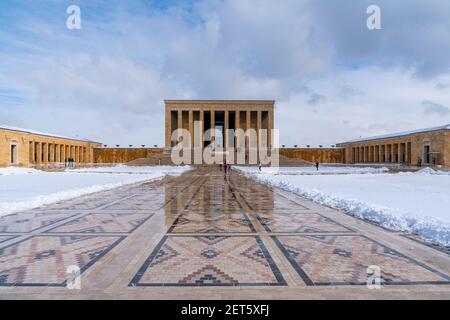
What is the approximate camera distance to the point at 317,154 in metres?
65.4

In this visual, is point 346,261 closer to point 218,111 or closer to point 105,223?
point 105,223

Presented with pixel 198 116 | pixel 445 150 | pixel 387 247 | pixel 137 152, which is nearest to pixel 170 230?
pixel 387 247

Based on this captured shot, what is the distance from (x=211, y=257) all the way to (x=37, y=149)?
5155 centimetres

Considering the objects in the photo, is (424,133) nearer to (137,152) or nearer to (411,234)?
(411,234)

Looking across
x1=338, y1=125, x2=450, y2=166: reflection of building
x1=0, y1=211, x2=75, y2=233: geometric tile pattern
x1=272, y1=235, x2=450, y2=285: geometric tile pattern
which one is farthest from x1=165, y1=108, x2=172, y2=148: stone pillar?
x1=272, y1=235, x2=450, y2=285: geometric tile pattern

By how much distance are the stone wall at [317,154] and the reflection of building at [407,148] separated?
1700 mm

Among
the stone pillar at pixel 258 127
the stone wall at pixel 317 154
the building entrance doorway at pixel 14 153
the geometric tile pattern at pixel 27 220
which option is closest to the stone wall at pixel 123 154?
the stone pillar at pixel 258 127

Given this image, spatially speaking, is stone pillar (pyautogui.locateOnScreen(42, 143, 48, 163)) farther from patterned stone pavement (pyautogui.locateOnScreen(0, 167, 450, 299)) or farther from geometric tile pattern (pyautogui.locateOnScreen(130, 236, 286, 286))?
geometric tile pattern (pyautogui.locateOnScreen(130, 236, 286, 286))

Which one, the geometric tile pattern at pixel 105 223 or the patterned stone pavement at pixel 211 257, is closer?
the patterned stone pavement at pixel 211 257

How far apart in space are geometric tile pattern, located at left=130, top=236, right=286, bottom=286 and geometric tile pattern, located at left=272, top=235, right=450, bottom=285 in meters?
0.41

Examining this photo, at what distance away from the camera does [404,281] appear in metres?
3.64

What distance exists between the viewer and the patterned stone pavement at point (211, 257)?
3.41 m

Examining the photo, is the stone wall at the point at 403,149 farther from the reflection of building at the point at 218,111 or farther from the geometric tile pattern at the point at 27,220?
the geometric tile pattern at the point at 27,220

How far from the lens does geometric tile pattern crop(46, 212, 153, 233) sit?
20.4ft
